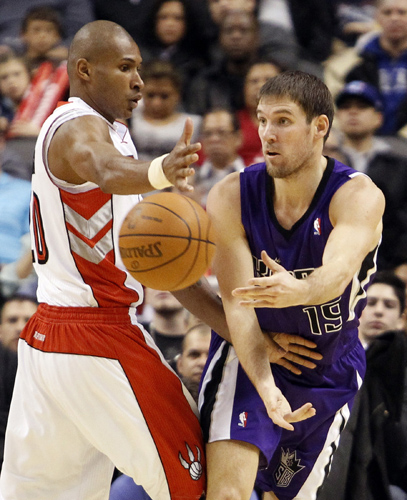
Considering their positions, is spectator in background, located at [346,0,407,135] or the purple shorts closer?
the purple shorts

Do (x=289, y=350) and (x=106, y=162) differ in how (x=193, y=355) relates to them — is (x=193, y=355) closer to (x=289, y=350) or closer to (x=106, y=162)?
(x=289, y=350)

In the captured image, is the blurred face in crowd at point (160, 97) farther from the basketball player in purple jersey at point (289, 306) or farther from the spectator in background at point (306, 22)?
the basketball player in purple jersey at point (289, 306)

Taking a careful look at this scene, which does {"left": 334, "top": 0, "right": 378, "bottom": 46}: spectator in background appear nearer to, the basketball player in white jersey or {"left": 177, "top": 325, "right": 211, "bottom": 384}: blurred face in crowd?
{"left": 177, "top": 325, "right": 211, "bottom": 384}: blurred face in crowd

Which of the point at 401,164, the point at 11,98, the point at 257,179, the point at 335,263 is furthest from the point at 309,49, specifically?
the point at 335,263

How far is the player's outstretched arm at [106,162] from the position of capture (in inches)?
117

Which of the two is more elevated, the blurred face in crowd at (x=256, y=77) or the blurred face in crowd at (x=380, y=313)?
the blurred face in crowd at (x=256, y=77)

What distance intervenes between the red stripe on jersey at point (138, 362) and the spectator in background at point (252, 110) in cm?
359

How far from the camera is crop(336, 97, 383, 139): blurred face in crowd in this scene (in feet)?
22.7

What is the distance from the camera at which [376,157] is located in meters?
6.74

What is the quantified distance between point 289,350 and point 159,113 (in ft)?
12.3

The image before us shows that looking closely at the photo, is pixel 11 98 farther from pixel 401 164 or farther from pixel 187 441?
pixel 187 441

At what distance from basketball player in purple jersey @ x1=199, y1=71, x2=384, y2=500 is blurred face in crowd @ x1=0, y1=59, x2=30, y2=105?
14.2 feet

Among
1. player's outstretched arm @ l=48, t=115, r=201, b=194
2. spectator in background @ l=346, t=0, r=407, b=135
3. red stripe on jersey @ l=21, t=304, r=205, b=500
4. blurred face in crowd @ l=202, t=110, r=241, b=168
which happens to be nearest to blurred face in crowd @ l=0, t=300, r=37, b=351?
blurred face in crowd @ l=202, t=110, r=241, b=168

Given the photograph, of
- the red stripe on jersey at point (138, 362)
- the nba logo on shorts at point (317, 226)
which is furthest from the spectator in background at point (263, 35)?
the red stripe on jersey at point (138, 362)
